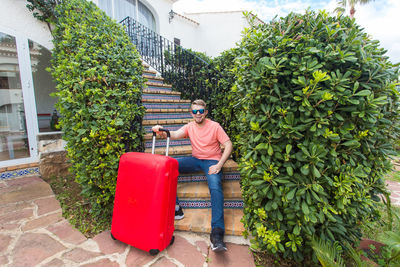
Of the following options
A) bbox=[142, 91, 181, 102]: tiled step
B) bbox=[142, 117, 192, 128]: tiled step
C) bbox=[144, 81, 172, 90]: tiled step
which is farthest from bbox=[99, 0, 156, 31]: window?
bbox=[142, 117, 192, 128]: tiled step

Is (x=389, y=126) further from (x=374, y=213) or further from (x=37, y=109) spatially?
(x=37, y=109)

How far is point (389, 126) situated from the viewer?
1.59 metres

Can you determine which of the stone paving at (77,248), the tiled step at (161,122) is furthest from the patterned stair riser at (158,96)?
the stone paving at (77,248)

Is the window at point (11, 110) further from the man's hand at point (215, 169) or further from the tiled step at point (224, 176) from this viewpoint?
the man's hand at point (215, 169)

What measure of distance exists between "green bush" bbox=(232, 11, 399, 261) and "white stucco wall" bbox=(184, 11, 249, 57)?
9.72 meters

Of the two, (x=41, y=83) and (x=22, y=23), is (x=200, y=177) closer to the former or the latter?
(x=41, y=83)

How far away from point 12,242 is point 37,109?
3.10m

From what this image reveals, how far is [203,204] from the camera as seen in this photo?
251 centimetres

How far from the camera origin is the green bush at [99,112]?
202 cm

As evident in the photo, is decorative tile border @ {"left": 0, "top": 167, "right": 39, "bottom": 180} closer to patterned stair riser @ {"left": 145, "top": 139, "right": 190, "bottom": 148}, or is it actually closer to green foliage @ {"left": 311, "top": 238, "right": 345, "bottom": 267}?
patterned stair riser @ {"left": 145, "top": 139, "right": 190, "bottom": 148}

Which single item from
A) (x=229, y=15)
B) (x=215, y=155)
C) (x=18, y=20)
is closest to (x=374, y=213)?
(x=215, y=155)

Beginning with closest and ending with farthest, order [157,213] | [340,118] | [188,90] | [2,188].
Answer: [340,118] < [157,213] < [2,188] < [188,90]

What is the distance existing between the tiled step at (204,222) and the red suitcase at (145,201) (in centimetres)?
31

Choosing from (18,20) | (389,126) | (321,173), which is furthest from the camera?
(18,20)
